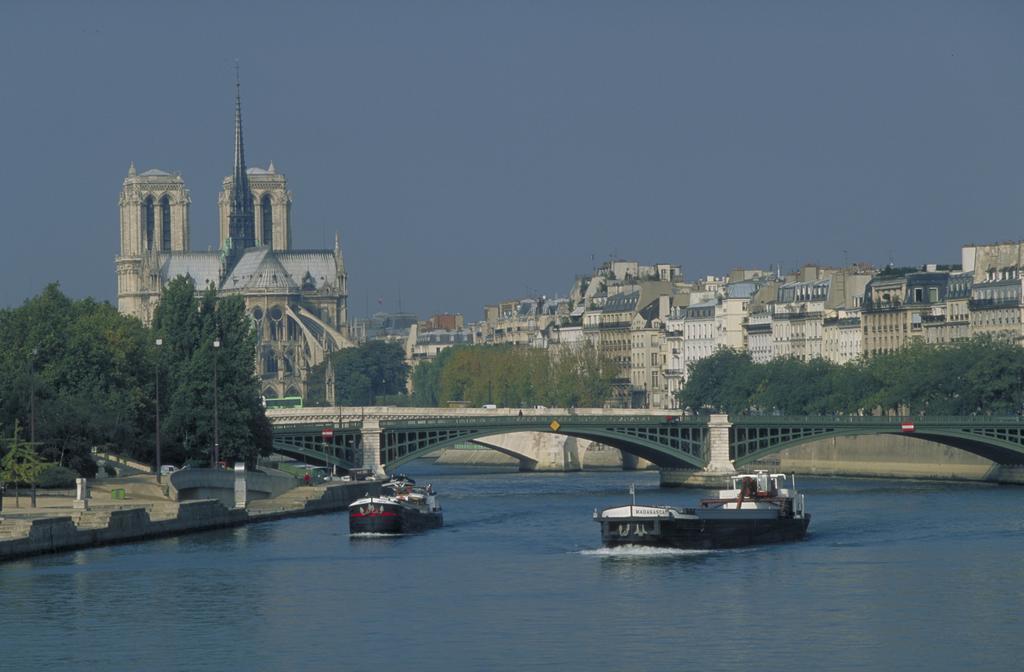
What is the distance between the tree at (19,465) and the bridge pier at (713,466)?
103 ft

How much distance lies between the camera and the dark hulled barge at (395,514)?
72.2 meters

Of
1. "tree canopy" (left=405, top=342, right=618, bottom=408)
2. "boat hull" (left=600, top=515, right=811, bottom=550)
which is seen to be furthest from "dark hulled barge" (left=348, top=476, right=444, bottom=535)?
"tree canopy" (left=405, top=342, right=618, bottom=408)

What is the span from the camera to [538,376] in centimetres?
16188

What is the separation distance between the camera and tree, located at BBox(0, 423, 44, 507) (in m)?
70.4

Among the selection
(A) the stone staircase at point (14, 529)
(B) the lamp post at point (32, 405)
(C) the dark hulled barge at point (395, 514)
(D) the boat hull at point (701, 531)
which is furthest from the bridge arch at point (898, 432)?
(A) the stone staircase at point (14, 529)

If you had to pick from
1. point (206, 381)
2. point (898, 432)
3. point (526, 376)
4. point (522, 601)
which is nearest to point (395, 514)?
point (206, 381)

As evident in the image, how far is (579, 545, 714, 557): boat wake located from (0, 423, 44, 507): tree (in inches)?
550

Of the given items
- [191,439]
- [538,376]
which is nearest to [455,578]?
[191,439]

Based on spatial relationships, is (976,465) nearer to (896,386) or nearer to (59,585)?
(896,386)

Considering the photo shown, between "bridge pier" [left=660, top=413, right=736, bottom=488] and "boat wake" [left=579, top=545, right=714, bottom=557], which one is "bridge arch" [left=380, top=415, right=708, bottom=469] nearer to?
"bridge pier" [left=660, top=413, right=736, bottom=488]

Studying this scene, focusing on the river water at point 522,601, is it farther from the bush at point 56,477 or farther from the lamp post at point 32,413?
the bush at point 56,477

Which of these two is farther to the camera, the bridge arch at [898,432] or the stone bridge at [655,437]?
the stone bridge at [655,437]

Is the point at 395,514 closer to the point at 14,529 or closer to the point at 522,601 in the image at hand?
the point at 14,529

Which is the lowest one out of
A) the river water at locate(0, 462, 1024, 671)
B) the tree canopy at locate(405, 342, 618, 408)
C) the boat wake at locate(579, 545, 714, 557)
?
the river water at locate(0, 462, 1024, 671)
